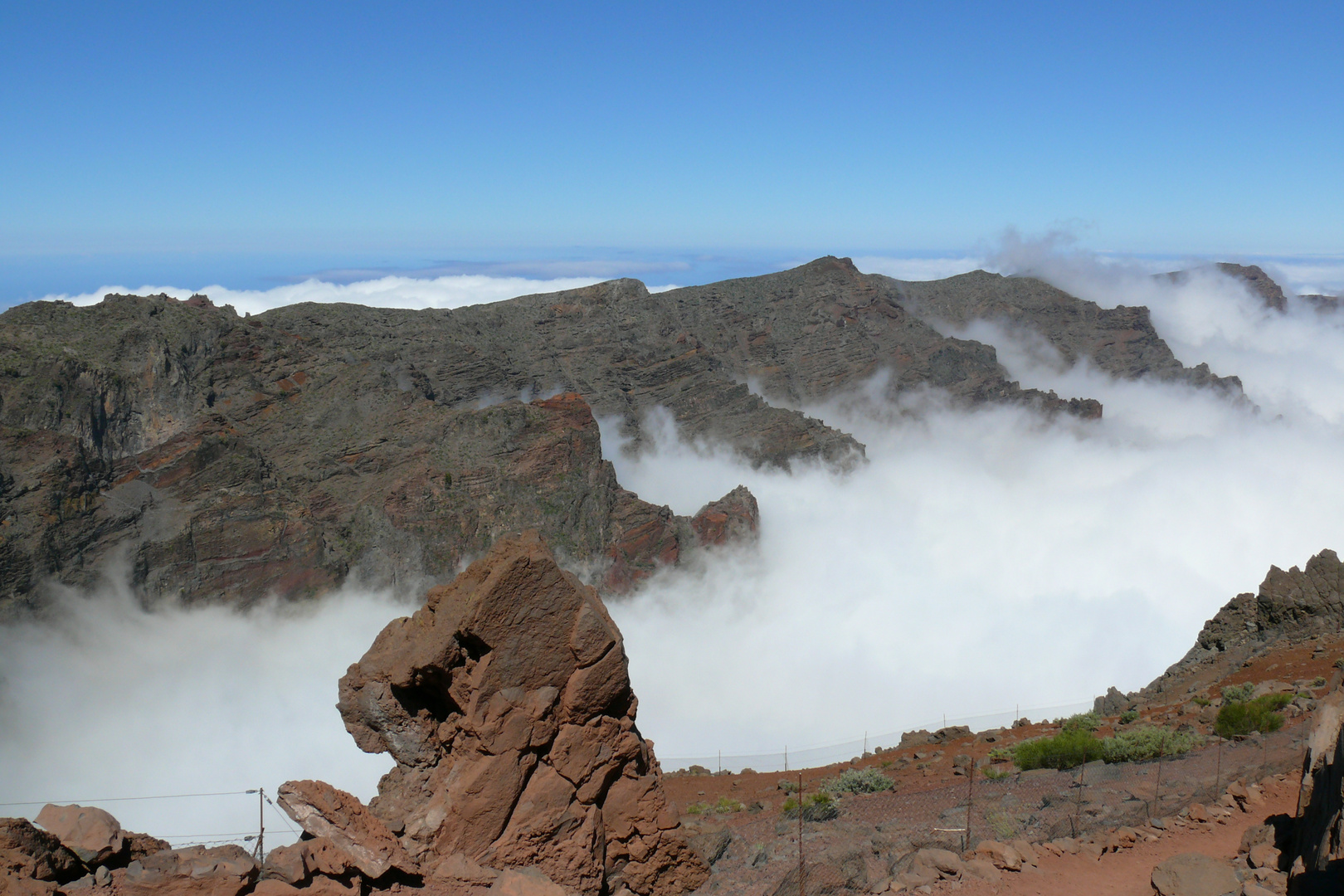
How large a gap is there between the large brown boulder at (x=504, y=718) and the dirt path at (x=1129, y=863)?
16.3ft

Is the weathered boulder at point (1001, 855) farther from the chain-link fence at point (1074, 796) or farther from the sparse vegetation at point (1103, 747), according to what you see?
the sparse vegetation at point (1103, 747)

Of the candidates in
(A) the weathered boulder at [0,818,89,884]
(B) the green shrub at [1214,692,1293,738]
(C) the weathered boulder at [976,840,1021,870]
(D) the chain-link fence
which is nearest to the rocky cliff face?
(D) the chain-link fence

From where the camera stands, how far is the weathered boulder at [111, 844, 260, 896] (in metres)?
8.48

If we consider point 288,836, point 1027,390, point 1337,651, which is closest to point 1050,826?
point 1337,651

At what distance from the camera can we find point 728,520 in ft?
267

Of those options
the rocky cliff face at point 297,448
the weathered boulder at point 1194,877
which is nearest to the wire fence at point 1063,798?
the weathered boulder at point 1194,877

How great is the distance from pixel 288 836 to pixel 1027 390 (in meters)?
130

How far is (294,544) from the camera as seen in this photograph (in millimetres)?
61688

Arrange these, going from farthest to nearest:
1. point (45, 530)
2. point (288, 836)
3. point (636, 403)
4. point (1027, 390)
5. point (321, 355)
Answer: point (1027, 390) < point (636, 403) < point (321, 355) < point (45, 530) < point (288, 836)

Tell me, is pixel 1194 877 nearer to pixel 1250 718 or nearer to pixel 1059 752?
pixel 1059 752

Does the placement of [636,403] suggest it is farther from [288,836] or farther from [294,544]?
[288,836]

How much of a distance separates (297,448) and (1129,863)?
66430 mm

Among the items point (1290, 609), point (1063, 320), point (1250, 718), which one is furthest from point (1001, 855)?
point (1063, 320)

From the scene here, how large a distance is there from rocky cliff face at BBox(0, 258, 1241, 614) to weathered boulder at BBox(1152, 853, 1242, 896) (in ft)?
194
